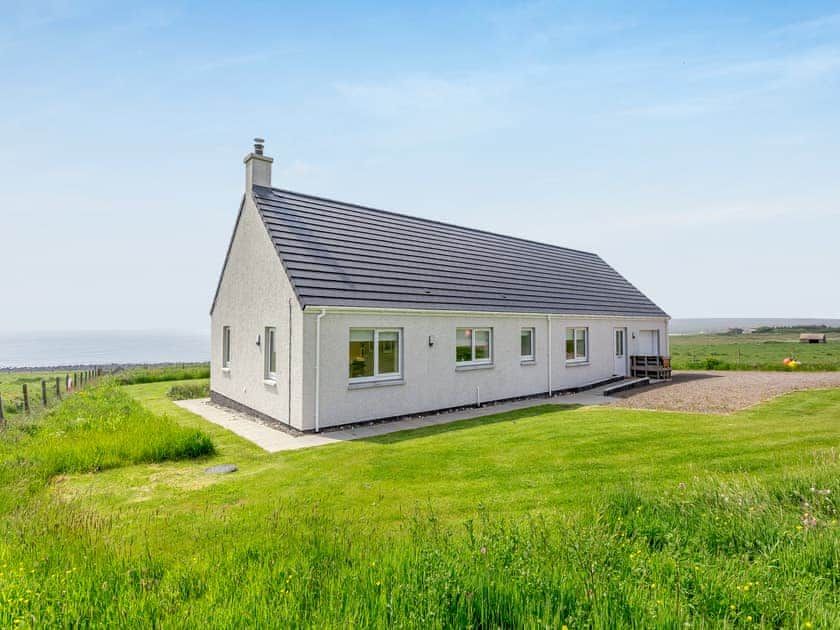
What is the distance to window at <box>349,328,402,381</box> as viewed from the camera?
12.4 metres

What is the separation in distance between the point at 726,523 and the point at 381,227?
549 inches

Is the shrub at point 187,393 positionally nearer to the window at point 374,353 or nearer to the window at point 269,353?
the window at point 269,353

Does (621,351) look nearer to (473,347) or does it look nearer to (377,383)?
(473,347)

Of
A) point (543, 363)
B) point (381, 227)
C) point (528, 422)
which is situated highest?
point (381, 227)

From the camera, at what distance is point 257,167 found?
14.7 m

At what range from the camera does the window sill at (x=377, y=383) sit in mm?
12130

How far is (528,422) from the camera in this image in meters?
12.1

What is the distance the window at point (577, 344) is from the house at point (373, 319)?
0.08 meters

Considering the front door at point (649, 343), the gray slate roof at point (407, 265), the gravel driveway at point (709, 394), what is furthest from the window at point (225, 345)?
the front door at point (649, 343)

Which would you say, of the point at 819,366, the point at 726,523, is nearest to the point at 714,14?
the point at 726,523

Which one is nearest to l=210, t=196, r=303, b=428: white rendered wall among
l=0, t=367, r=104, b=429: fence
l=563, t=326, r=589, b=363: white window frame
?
l=0, t=367, r=104, b=429: fence

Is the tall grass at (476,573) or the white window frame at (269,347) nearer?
the tall grass at (476,573)

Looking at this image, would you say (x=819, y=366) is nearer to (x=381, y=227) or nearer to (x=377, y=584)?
(x=381, y=227)

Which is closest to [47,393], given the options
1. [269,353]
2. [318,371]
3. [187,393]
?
[187,393]
